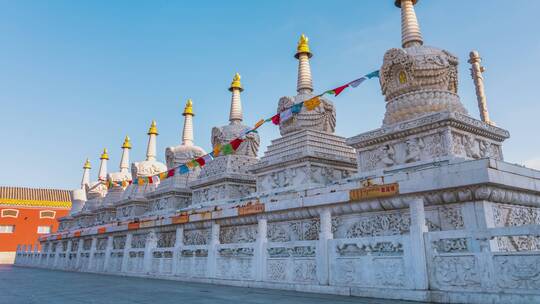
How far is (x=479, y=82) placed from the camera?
22.9 metres

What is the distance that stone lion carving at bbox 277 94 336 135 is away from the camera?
1659 centimetres

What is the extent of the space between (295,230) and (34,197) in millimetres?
41424

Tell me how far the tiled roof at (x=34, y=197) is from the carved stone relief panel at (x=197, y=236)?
3409 centimetres

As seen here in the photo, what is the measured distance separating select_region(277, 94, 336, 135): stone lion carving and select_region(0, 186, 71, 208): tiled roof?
3566cm

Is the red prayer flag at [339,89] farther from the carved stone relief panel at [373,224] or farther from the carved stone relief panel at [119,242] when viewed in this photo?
the carved stone relief panel at [119,242]

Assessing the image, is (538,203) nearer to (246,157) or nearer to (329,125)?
(329,125)

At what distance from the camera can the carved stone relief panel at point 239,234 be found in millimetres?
12383

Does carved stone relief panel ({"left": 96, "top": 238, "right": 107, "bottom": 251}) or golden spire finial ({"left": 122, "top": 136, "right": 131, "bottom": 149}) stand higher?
golden spire finial ({"left": 122, "top": 136, "right": 131, "bottom": 149})

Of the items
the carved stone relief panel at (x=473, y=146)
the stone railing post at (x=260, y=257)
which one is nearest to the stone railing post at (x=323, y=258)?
the stone railing post at (x=260, y=257)

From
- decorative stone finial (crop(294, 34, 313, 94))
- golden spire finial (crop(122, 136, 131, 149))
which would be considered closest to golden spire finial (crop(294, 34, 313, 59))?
decorative stone finial (crop(294, 34, 313, 94))

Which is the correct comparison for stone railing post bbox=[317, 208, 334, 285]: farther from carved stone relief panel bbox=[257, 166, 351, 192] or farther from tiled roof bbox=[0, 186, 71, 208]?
tiled roof bbox=[0, 186, 71, 208]

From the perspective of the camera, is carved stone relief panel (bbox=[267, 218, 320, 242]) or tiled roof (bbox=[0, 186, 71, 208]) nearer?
carved stone relief panel (bbox=[267, 218, 320, 242])

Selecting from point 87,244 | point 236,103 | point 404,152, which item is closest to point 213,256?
point 404,152

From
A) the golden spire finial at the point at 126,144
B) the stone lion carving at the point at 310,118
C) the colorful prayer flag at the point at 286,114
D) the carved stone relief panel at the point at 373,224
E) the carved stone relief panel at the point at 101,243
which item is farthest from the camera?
the golden spire finial at the point at 126,144
